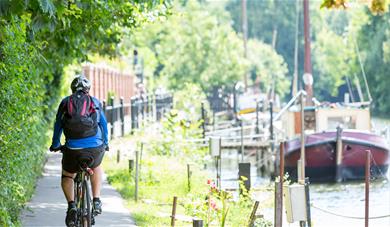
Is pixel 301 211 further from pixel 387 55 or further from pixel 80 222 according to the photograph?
pixel 387 55

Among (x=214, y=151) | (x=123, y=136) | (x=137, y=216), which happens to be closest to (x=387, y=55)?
(x=123, y=136)

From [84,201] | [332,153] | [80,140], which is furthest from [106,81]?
[80,140]

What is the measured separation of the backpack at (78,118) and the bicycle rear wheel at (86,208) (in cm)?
56

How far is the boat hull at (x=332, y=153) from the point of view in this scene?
37.8 m

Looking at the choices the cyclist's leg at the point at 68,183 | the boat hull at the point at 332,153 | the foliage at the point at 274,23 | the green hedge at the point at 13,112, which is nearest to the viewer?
the green hedge at the point at 13,112

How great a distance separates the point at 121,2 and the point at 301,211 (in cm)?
535

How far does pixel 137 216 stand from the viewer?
15266mm

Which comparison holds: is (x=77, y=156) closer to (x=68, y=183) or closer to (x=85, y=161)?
(x=85, y=161)

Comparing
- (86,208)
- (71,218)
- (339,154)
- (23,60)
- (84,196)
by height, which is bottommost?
(339,154)

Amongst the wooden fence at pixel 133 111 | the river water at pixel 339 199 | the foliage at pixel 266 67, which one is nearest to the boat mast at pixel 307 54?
the river water at pixel 339 199

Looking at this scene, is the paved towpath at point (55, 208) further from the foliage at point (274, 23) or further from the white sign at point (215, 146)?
the foliage at point (274, 23)

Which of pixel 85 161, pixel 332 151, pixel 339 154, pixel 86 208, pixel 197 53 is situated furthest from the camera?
pixel 197 53

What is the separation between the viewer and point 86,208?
12.0 meters

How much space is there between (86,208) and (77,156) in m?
0.60
